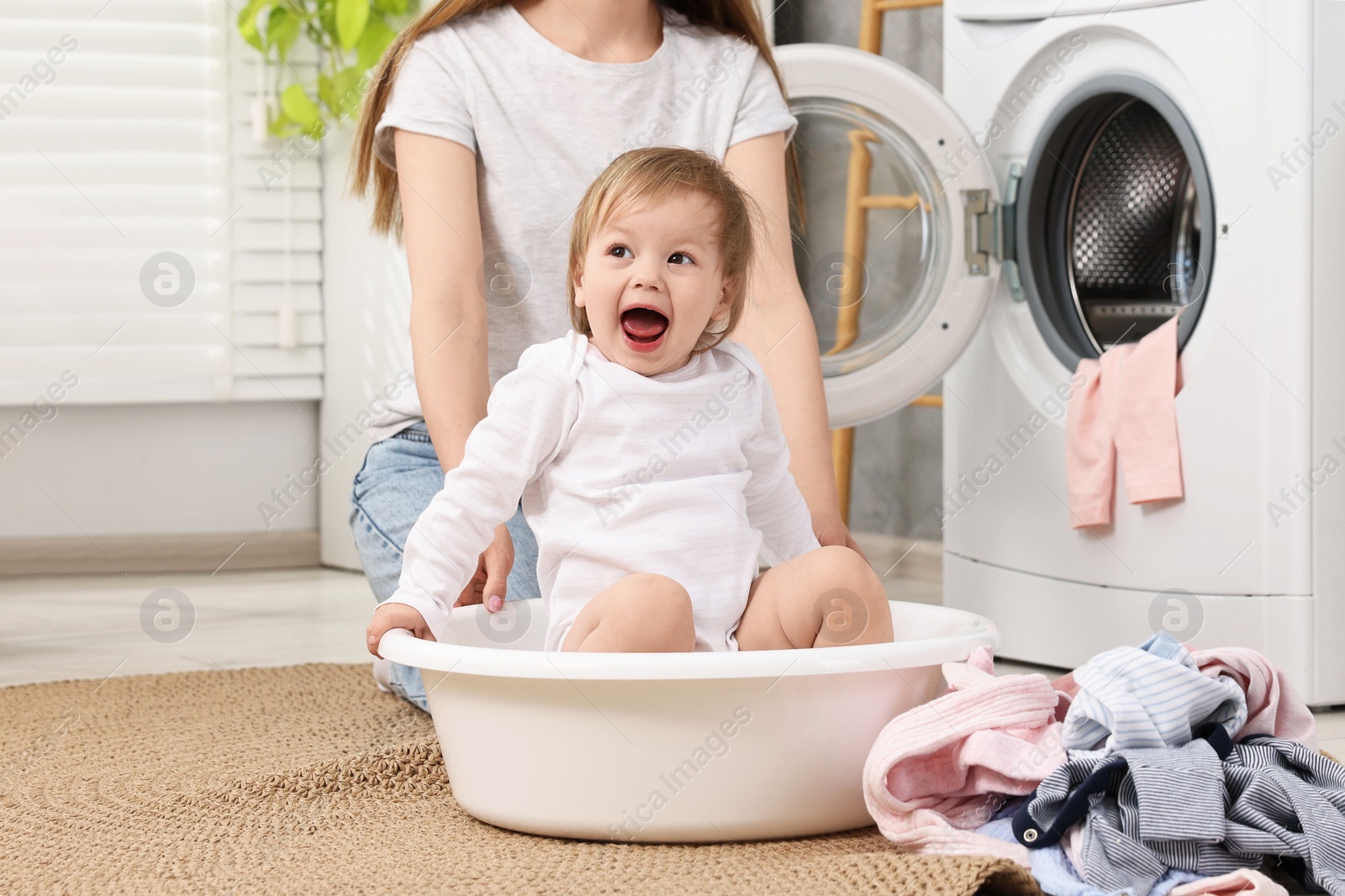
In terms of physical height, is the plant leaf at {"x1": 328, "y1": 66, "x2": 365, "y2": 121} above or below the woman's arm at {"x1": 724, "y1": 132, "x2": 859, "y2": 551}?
above

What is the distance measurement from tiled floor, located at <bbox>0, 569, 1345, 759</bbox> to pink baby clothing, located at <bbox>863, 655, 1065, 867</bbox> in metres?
0.54

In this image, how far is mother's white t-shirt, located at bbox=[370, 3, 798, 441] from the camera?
4.42ft

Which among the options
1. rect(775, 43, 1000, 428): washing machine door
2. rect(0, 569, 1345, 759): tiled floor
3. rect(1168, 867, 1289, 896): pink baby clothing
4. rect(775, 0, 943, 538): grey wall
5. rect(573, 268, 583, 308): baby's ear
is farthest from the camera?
rect(775, 0, 943, 538): grey wall

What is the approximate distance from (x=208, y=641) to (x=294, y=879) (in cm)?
118

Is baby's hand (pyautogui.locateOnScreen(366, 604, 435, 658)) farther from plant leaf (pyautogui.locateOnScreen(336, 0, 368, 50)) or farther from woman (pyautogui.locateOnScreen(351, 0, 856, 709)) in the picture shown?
plant leaf (pyautogui.locateOnScreen(336, 0, 368, 50))

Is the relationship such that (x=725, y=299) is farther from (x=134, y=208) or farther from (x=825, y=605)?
(x=134, y=208)

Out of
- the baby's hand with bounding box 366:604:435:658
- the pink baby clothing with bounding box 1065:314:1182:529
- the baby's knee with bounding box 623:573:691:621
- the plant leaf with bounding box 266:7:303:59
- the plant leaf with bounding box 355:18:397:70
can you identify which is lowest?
the baby's hand with bounding box 366:604:435:658

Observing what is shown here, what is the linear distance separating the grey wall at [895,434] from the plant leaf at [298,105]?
2.99 feet

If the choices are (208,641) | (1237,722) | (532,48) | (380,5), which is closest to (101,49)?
(380,5)

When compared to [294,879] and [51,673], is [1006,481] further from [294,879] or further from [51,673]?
[51,673]

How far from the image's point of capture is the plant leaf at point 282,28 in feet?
8.46

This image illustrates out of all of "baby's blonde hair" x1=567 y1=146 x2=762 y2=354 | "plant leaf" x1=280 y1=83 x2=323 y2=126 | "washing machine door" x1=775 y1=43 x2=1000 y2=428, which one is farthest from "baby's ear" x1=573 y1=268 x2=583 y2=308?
"plant leaf" x1=280 y1=83 x2=323 y2=126

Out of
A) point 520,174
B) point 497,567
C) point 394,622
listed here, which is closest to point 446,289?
point 520,174

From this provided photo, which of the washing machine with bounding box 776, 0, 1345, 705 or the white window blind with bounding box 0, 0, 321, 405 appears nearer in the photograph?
the washing machine with bounding box 776, 0, 1345, 705
